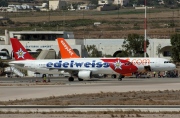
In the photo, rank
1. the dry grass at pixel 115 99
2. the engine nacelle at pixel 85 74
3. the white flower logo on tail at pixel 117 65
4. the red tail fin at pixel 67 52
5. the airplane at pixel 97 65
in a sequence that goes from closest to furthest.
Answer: the dry grass at pixel 115 99, the white flower logo on tail at pixel 117 65, the engine nacelle at pixel 85 74, the airplane at pixel 97 65, the red tail fin at pixel 67 52

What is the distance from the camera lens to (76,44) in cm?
11956

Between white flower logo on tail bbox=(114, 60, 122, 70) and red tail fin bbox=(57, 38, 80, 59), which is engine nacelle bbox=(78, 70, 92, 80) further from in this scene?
red tail fin bbox=(57, 38, 80, 59)

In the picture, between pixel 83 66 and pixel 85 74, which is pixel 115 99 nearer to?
pixel 85 74

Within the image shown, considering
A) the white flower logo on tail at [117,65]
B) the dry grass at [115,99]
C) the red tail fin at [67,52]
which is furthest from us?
the red tail fin at [67,52]

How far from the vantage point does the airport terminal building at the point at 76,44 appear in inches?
4653

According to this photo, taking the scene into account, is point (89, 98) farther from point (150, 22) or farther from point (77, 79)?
point (150, 22)

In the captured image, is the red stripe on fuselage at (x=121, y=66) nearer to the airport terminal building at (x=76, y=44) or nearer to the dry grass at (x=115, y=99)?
the dry grass at (x=115, y=99)

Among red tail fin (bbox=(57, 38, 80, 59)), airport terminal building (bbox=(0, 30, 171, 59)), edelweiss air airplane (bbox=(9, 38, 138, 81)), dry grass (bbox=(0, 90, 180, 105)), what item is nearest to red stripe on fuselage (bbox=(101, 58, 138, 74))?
edelweiss air airplane (bbox=(9, 38, 138, 81))

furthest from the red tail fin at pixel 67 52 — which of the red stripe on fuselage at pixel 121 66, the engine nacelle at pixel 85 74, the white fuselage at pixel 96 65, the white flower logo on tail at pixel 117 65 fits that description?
the white flower logo on tail at pixel 117 65

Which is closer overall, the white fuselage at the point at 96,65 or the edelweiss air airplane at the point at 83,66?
A: the edelweiss air airplane at the point at 83,66

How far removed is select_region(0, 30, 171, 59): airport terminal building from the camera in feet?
388

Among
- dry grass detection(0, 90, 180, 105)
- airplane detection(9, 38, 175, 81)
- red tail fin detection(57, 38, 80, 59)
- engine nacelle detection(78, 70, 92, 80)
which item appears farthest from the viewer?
Answer: red tail fin detection(57, 38, 80, 59)

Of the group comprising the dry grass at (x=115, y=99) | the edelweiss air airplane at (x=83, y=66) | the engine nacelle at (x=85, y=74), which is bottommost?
the engine nacelle at (x=85, y=74)

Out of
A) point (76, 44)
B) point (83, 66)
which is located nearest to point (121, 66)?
point (83, 66)
